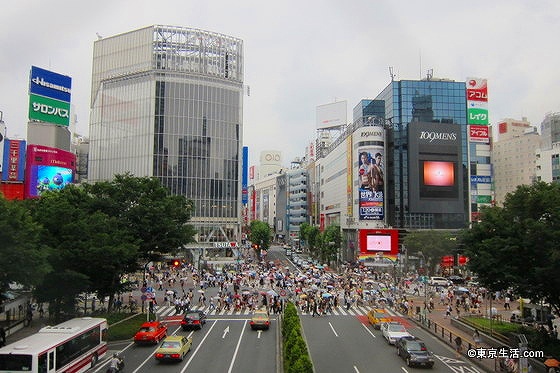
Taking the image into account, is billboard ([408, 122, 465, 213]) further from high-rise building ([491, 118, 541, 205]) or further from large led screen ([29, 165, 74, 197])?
large led screen ([29, 165, 74, 197])

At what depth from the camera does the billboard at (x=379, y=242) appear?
8538cm

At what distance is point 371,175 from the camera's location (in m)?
88.2

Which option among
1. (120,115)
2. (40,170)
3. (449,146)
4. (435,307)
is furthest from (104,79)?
(435,307)

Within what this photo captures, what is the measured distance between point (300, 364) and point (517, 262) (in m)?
15.5

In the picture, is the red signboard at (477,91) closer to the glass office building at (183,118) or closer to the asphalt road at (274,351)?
Result: the glass office building at (183,118)

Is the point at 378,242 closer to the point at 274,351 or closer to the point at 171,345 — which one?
the point at 274,351

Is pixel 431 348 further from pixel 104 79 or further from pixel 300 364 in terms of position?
pixel 104 79

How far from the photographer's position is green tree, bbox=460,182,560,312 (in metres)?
25.5

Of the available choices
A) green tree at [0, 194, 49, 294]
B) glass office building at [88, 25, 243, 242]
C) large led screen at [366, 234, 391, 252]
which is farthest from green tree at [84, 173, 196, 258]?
large led screen at [366, 234, 391, 252]

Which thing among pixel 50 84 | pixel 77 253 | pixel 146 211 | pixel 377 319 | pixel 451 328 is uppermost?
pixel 50 84

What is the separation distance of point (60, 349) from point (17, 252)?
17.2 feet

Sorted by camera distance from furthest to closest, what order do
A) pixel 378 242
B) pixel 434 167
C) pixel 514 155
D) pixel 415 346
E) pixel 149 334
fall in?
1. pixel 514 155
2. pixel 434 167
3. pixel 378 242
4. pixel 149 334
5. pixel 415 346

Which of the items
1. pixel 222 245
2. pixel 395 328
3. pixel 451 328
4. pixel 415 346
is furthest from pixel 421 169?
pixel 415 346

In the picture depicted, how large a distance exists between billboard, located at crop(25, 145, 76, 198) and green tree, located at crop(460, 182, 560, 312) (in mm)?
76131
